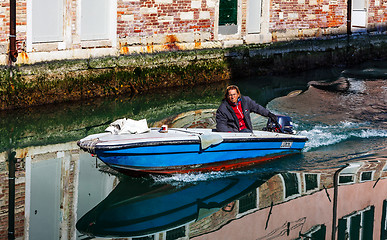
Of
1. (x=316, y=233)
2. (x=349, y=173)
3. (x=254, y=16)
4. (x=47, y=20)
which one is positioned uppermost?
(x=254, y=16)

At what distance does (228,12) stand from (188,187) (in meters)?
8.18

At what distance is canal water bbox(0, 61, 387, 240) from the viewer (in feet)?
26.3

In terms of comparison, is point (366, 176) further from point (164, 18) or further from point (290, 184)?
point (164, 18)

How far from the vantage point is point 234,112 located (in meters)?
9.98

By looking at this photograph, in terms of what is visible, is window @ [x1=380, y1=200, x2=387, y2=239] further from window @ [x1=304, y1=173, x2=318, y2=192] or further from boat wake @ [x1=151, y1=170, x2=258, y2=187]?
boat wake @ [x1=151, y1=170, x2=258, y2=187]

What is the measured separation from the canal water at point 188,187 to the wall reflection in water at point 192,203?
1cm

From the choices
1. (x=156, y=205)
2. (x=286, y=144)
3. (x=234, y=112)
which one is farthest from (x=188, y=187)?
(x=286, y=144)

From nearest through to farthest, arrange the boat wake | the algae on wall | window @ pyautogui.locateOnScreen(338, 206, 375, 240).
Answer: window @ pyautogui.locateOnScreen(338, 206, 375, 240)
the boat wake
the algae on wall

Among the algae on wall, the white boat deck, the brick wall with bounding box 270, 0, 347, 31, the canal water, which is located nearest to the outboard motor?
the canal water

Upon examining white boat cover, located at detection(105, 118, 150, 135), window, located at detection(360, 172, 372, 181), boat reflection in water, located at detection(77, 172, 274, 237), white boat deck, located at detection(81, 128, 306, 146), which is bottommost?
boat reflection in water, located at detection(77, 172, 274, 237)

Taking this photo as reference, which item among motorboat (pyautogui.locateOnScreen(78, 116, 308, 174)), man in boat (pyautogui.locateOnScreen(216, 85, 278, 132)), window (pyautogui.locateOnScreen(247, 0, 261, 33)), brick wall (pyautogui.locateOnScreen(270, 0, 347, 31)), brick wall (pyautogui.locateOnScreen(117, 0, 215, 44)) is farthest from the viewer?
brick wall (pyautogui.locateOnScreen(270, 0, 347, 31))

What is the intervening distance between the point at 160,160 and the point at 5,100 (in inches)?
167

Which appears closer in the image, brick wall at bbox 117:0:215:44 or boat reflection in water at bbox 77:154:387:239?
boat reflection in water at bbox 77:154:387:239

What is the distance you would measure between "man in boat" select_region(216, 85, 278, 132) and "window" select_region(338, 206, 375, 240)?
214 cm
